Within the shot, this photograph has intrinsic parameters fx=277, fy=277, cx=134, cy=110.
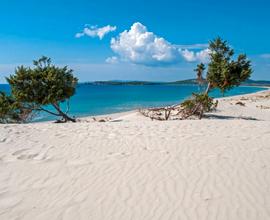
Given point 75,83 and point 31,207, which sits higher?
point 75,83

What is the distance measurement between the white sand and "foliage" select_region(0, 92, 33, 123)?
9.10 metres

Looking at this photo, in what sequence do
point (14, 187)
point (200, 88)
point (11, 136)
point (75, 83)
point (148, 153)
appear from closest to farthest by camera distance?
1. point (14, 187)
2. point (148, 153)
3. point (11, 136)
4. point (75, 83)
5. point (200, 88)

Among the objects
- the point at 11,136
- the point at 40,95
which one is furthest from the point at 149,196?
the point at 40,95

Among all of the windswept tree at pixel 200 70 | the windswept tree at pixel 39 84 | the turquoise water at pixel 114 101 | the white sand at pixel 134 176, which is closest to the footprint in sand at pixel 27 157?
the white sand at pixel 134 176

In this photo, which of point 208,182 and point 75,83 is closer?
point 208,182

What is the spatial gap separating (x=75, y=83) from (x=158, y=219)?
15.4 m

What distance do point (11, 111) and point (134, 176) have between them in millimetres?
14844

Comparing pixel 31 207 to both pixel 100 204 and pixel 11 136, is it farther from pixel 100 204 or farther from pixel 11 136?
pixel 11 136

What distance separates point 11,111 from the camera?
1809 cm

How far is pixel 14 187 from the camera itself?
16.9 feet

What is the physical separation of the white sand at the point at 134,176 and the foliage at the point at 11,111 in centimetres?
910

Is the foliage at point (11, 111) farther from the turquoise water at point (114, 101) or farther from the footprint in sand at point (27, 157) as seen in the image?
the turquoise water at point (114, 101)

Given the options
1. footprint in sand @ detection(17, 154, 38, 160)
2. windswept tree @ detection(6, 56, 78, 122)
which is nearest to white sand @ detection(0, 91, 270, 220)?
footprint in sand @ detection(17, 154, 38, 160)

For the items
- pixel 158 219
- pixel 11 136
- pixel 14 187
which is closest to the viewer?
pixel 158 219
